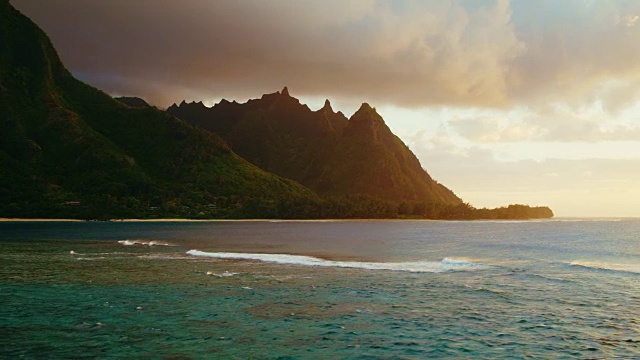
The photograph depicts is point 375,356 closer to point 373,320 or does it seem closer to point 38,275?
point 373,320

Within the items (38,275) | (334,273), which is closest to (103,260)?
(38,275)

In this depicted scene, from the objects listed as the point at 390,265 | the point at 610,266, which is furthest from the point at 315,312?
the point at 610,266

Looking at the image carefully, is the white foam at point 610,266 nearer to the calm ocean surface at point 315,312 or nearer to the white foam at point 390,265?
the calm ocean surface at point 315,312

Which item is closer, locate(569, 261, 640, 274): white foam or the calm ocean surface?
the calm ocean surface

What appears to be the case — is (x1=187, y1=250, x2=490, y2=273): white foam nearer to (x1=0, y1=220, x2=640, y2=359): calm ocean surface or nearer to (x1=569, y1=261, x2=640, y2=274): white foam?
(x1=0, y1=220, x2=640, y2=359): calm ocean surface

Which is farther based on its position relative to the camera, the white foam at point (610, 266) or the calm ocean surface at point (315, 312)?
the white foam at point (610, 266)

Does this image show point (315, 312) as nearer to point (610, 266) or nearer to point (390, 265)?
point (390, 265)

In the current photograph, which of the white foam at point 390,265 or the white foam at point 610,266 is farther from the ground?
the white foam at point 610,266

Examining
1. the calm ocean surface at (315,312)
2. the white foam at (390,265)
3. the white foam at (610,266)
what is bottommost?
the calm ocean surface at (315,312)

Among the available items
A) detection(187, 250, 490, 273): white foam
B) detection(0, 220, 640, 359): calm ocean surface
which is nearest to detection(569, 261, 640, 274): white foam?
detection(0, 220, 640, 359): calm ocean surface

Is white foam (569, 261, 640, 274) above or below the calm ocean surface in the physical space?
above

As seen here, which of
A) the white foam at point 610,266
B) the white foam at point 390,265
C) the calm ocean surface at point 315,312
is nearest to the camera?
the calm ocean surface at point 315,312

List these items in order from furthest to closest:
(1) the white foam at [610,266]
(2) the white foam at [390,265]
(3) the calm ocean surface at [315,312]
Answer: (1) the white foam at [610,266]
(2) the white foam at [390,265]
(3) the calm ocean surface at [315,312]

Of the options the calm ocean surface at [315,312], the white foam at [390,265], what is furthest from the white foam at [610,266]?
the white foam at [390,265]
